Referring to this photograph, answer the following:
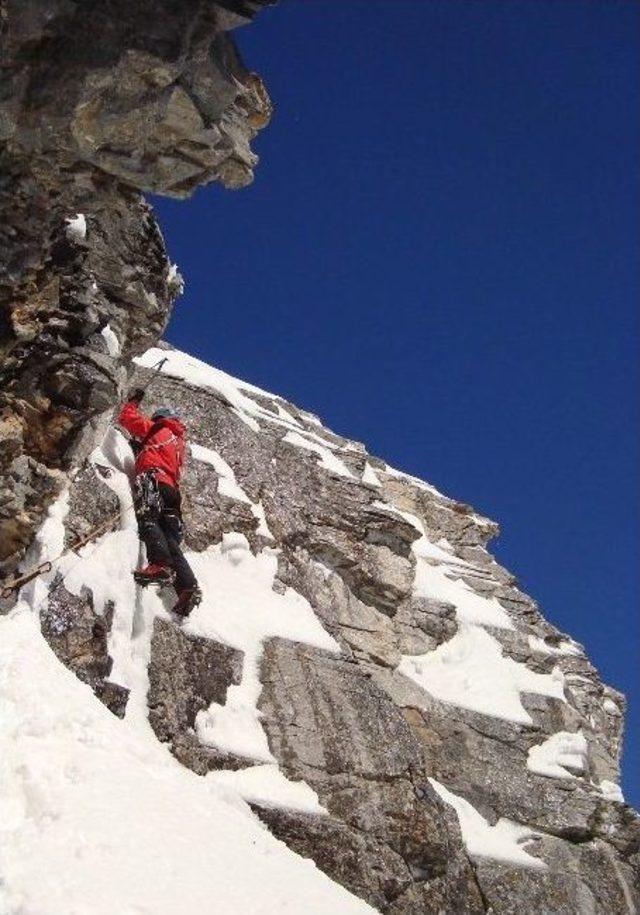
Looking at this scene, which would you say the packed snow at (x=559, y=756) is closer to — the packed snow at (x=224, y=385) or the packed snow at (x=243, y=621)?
the packed snow at (x=243, y=621)

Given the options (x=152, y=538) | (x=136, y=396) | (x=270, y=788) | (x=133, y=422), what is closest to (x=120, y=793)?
(x=270, y=788)

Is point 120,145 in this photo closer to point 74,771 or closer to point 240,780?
point 74,771

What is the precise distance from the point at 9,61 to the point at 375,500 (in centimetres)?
1672

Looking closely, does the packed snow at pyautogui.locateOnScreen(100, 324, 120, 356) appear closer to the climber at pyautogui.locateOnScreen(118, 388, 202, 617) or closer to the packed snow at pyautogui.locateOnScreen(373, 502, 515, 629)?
the climber at pyautogui.locateOnScreen(118, 388, 202, 617)

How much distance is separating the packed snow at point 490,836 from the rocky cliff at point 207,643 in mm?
100

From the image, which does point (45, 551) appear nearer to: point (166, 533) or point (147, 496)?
point (147, 496)

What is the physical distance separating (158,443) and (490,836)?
10.6 meters

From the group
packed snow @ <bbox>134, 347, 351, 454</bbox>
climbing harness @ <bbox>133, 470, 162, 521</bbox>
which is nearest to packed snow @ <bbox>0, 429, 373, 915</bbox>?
climbing harness @ <bbox>133, 470, 162, 521</bbox>

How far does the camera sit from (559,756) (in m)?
22.8

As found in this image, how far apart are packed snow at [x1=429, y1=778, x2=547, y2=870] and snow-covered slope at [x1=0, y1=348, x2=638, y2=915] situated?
2.6 inches

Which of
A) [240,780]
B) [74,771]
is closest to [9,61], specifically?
[74,771]

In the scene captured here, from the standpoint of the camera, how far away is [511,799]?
2055cm

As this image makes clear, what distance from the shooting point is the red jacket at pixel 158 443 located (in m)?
16.0

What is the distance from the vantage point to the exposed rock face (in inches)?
370
